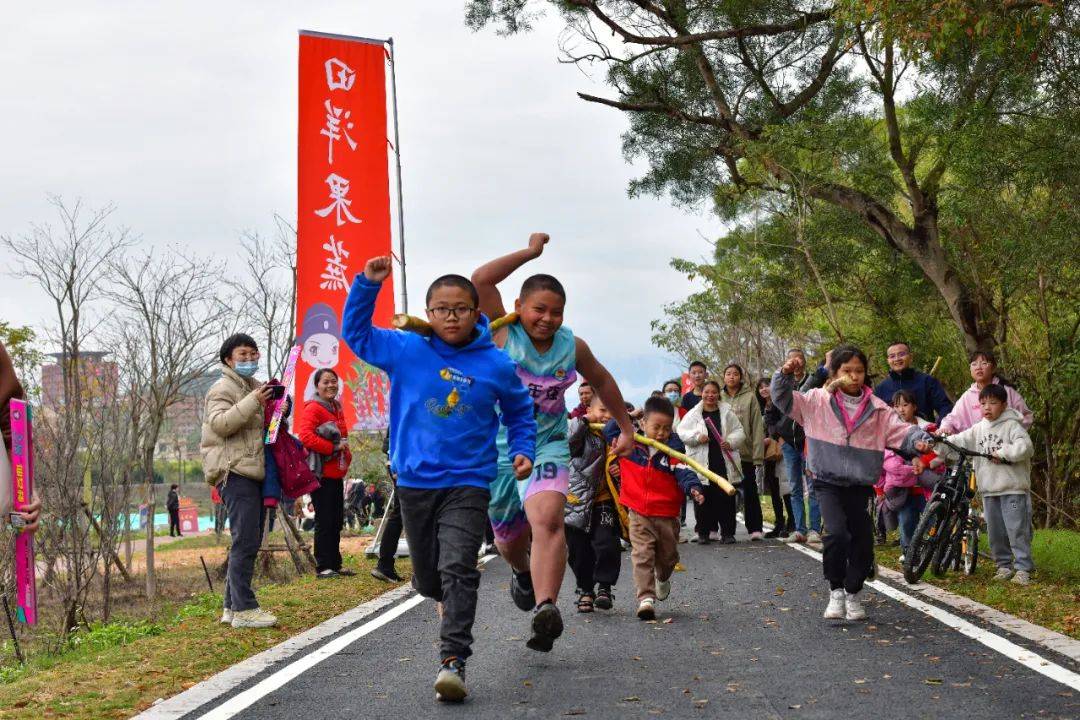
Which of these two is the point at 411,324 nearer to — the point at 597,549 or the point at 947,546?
the point at 597,549

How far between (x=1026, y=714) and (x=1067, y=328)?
1276 centimetres

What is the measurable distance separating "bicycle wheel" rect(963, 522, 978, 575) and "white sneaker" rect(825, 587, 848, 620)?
9.80 ft

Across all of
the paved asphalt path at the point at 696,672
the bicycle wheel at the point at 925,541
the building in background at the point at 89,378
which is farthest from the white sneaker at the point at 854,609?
the building in background at the point at 89,378

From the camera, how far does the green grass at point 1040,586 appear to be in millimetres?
8344

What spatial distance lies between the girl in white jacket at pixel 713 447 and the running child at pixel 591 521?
619cm

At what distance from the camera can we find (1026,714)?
5309 mm

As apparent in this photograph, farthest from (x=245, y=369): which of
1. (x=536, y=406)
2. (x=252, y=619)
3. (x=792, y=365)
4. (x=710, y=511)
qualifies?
(x=710, y=511)

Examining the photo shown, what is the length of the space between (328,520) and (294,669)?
5653mm

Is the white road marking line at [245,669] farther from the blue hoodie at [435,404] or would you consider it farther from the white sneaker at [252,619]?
the blue hoodie at [435,404]

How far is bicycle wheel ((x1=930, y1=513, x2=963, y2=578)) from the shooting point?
1062cm

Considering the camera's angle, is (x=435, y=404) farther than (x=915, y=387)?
No

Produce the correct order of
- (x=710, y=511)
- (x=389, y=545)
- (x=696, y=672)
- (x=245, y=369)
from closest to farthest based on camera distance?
(x=696, y=672) < (x=245, y=369) < (x=389, y=545) < (x=710, y=511)

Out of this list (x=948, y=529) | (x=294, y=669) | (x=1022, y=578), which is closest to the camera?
(x=294, y=669)

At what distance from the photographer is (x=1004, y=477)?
1046 centimetres
